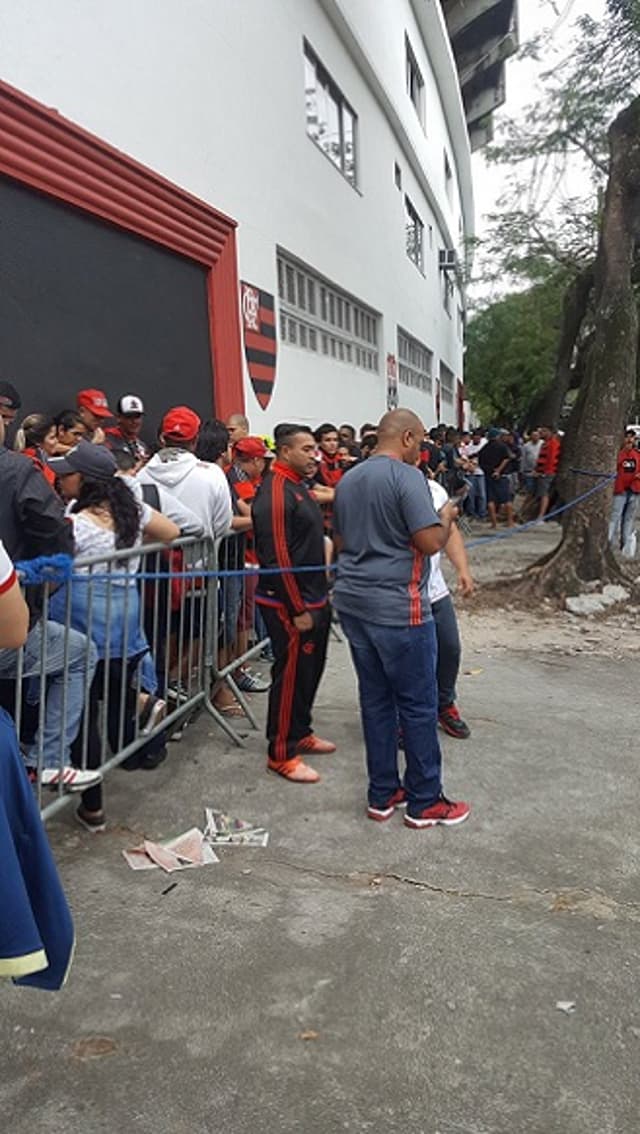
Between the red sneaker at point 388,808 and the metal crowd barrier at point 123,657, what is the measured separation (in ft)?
3.61

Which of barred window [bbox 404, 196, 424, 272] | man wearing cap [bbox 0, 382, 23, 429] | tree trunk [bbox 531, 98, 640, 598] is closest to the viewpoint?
man wearing cap [bbox 0, 382, 23, 429]

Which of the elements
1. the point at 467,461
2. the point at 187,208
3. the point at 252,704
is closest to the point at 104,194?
the point at 187,208

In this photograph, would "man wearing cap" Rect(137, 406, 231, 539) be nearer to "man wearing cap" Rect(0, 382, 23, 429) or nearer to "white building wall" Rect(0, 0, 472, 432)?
"man wearing cap" Rect(0, 382, 23, 429)

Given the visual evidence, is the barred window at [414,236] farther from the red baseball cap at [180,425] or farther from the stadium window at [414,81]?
the red baseball cap at [180,425]

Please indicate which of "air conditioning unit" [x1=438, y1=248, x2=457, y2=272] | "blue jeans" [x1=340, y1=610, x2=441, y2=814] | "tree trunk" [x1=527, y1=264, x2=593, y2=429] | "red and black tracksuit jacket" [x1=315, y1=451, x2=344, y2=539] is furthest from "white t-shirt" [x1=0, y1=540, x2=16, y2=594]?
"air conditioning unit" [x1=438, y1=248, x2=457, y2=272]

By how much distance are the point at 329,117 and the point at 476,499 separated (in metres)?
7.26

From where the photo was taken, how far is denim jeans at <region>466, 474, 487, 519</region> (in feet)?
53.3

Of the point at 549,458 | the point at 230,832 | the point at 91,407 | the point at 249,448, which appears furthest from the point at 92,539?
the point at 549,458

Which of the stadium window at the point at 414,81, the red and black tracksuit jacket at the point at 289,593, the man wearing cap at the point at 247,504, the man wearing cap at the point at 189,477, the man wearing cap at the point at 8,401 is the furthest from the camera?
the stadium window at the point at 414,81

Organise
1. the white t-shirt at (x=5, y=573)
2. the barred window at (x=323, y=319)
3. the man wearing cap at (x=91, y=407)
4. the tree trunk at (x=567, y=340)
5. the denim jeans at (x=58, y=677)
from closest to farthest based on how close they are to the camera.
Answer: the white t-shirt at (x=5, y=573) → the denim jeans at (x=58, y=677) → the man wearing cap at (x=91, y=407) → the barred window at (x=323, y=319) → the tree trunk at (x=567, y=340)

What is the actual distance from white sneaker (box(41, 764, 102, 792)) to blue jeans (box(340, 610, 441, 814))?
1.21 metres

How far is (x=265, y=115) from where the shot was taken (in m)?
9.09

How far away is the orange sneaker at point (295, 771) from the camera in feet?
13.9

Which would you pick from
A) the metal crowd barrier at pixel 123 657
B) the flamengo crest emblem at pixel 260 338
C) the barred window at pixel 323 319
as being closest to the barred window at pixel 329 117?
the barred window at pixel 323 319
